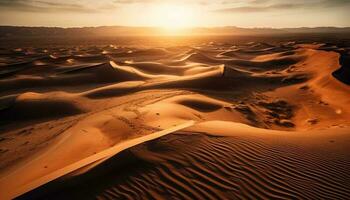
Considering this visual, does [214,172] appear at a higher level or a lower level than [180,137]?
lower

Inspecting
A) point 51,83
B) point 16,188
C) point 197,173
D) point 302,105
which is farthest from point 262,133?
point 51,83

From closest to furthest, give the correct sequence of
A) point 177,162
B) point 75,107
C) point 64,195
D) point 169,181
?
point 64,195, point 169,181, point 177,162, point 75,107

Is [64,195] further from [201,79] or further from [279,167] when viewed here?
[201,79]

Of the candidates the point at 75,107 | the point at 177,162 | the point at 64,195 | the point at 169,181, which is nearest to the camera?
the point at 64,195

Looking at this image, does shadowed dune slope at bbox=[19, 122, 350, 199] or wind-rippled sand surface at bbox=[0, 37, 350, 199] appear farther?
wind-rippled sand surface at bbox=[0, 37, 350, 199]

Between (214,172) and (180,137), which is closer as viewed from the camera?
(214,172)

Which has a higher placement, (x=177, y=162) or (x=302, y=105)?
(x=177, y=162)

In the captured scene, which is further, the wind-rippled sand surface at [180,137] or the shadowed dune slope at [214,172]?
the wind-rippled sand surface at [180,137]

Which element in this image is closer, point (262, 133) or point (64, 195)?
point (64, 195)
